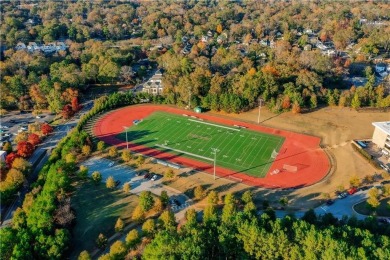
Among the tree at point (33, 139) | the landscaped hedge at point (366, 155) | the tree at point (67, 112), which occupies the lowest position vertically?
the landscaped hedge at point (366, 155)

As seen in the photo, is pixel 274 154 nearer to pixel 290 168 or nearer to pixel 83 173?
pixel 290 168

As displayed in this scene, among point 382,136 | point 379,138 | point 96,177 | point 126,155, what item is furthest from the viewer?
point 379,138

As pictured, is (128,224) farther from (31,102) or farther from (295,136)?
(31,102)

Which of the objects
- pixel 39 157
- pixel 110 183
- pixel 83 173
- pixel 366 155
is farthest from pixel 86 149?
pixel 366 155

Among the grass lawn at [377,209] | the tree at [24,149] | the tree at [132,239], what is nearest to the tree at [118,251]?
the tree at [132,239]

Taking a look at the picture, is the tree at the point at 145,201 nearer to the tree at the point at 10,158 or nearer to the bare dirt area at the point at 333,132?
the bare dirt area at the point at 333,132

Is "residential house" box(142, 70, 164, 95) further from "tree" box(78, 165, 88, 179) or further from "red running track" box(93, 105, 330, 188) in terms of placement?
"tree" box(78, 165, 88, 179)
